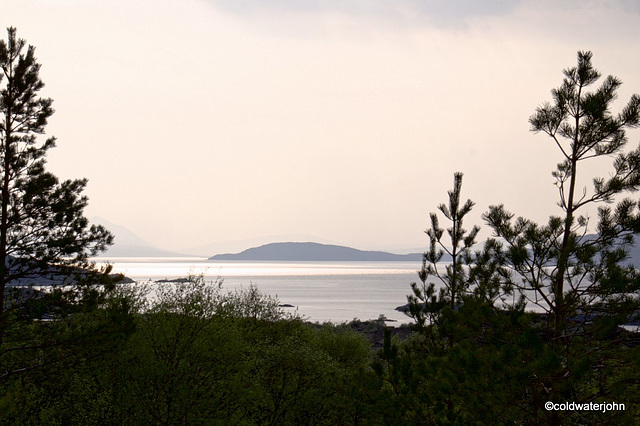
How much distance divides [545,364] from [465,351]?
289 centimetres

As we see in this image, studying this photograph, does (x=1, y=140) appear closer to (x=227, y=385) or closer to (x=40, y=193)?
(x=40, y=193)

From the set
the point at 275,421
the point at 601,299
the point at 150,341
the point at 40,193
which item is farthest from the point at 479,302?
the point at 275,421

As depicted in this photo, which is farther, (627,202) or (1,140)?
(1,140)

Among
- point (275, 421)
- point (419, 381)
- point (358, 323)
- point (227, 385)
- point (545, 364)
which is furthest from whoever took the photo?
point (358, 323)

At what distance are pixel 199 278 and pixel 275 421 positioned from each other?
9203mm

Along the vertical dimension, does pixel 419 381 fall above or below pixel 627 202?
below

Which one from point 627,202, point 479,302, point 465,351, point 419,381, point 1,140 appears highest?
point 1,140

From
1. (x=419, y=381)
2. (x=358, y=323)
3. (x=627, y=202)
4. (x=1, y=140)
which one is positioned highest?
(x=1, y=140)

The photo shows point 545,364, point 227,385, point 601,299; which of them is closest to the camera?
point 545,364

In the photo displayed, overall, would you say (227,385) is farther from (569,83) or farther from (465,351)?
(569,83)

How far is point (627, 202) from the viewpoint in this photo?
45.7ft

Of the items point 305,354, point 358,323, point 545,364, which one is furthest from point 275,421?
point 358,323

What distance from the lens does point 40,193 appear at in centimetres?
2236

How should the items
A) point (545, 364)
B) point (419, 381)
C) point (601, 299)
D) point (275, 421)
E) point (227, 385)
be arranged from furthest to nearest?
point (275, 421) < point (227, 385) < point (419, 381) < point (601, 299) < point (545, 364)
